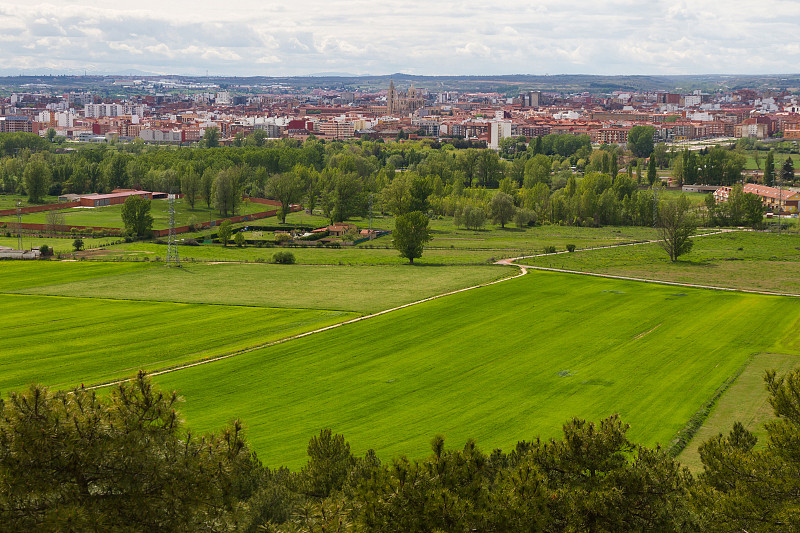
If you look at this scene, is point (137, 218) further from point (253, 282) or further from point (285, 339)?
point (285, 339)

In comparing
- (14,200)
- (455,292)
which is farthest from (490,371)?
(14,200)

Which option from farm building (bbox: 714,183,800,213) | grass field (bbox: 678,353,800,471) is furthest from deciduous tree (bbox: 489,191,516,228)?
grass field (bbox: 678,353,800,471)

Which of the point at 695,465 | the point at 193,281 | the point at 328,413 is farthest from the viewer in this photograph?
the point at 193,281

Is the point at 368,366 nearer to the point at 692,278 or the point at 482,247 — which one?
the point at 692,278

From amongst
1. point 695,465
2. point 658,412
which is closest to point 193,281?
point 658,412

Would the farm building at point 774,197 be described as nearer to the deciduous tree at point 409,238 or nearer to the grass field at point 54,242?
the deciduous tree at point 409,238

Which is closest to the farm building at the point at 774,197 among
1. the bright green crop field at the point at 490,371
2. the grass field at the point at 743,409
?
the bright green crop field at the point at 490,371

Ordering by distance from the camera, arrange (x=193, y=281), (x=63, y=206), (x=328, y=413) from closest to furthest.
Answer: (x=328, y=413)
(x=193, y=281)
(x=63, y=206)
